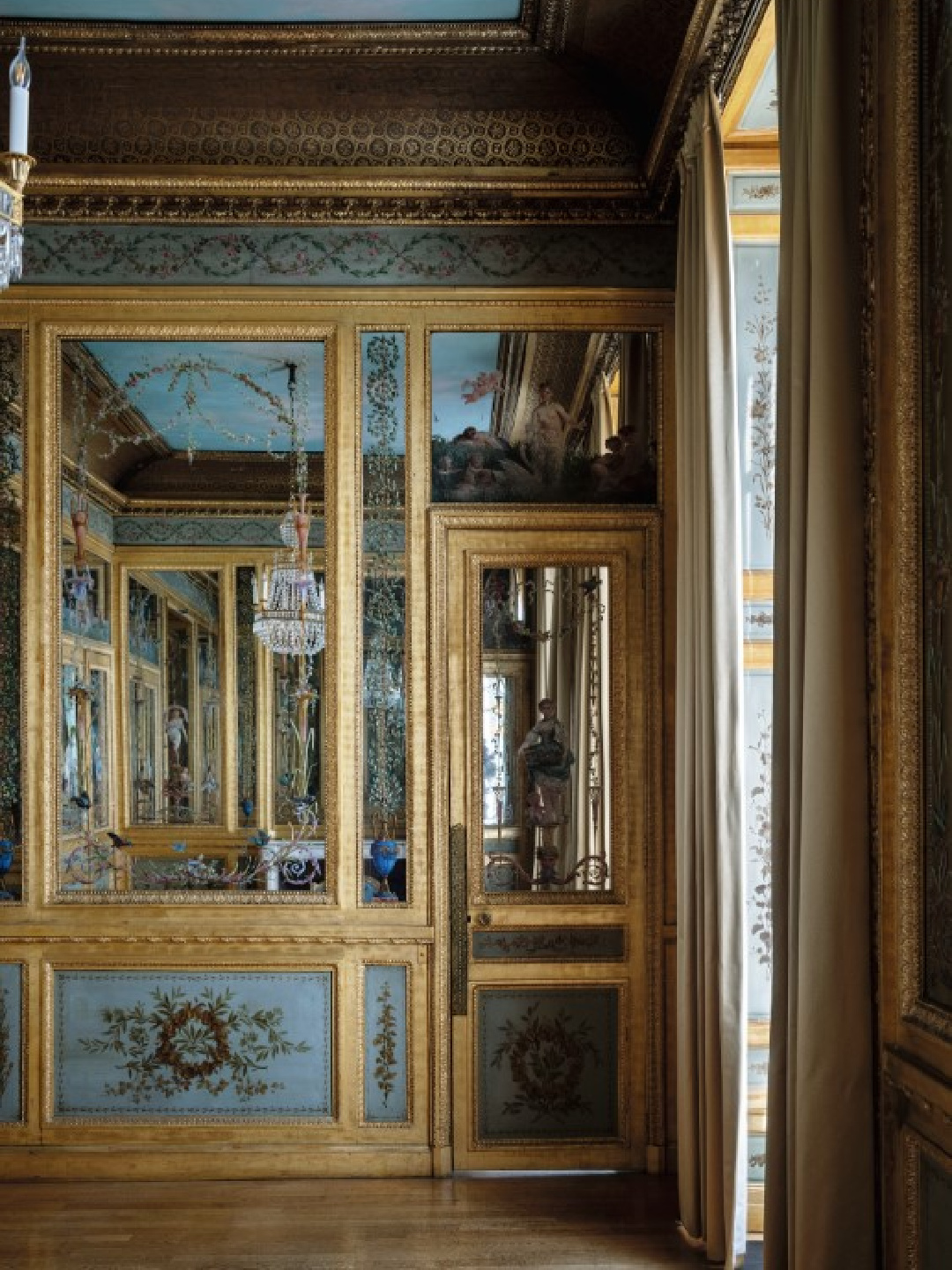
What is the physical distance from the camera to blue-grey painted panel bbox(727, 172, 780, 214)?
3.76 m

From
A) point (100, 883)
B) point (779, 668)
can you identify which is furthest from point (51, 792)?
point (779, 668)

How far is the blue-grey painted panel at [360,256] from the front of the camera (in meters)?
4.35

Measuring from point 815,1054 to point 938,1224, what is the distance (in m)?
0.35

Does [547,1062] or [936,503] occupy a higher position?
[936,503]

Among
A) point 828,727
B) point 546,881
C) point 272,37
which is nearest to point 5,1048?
point 546,881

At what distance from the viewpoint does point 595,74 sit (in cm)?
423

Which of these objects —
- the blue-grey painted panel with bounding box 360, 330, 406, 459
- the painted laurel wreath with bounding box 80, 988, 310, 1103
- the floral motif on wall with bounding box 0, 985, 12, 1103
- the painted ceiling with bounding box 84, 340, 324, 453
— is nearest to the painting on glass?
the blue-grey painted panel with bounding box 360, 330, 406, 459

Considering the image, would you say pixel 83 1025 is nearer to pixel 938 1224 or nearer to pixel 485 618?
pixel 485 618

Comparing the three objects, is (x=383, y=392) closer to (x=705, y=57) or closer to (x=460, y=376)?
(x=460, y=376)

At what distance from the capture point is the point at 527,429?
4.32 meters

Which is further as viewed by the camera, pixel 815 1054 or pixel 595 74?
pixel 595 74

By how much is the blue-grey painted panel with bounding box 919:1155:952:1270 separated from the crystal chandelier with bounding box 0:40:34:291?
219cm

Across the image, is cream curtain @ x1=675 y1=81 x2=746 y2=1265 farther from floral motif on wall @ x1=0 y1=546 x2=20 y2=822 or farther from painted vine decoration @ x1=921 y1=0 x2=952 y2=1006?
floral motif on wall @ x1=0 y1=546 x2=20 y2=822

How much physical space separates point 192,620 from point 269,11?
1.99 m
